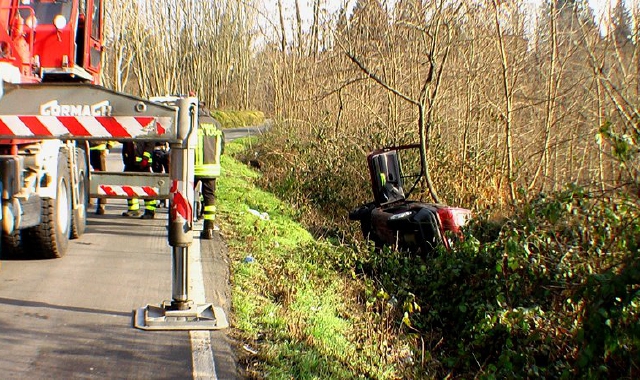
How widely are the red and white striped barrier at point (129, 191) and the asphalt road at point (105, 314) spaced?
2.18 ft

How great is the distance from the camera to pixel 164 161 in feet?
40.9

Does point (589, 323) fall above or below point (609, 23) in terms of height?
below

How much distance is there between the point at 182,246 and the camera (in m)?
6.61

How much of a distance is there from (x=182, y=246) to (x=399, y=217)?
468 cm

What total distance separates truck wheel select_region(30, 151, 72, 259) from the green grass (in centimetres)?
200

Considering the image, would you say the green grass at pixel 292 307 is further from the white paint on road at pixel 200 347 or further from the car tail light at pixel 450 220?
the car tail light at pixel 450 220

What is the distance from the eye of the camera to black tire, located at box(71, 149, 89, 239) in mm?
10133

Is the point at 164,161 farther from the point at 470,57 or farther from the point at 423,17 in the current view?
the point at 470,57

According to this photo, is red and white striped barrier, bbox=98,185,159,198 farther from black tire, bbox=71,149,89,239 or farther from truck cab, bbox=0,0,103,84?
truck cab, bbox=0,0,103,84

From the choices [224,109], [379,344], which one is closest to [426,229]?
[379,344]

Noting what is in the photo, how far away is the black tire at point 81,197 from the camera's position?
1013cm

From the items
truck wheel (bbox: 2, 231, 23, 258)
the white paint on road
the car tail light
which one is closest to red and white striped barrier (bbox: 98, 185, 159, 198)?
truck wheel (bbox: 2, 231, 23, 258)

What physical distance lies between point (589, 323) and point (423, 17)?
29.1 ft

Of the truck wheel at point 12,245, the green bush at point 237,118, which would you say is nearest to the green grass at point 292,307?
the truck wheel at point 12,245
